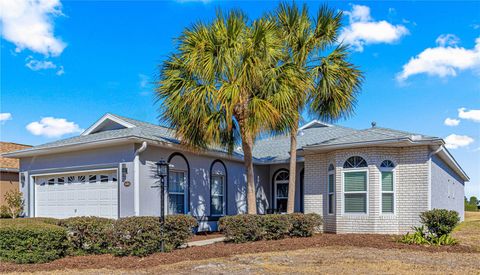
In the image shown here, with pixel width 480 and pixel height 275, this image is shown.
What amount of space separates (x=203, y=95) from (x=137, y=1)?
3.88 metres

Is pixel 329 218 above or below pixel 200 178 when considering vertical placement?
below

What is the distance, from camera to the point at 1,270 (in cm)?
862

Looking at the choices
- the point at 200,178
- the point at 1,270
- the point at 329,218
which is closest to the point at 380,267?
the point at 329,218

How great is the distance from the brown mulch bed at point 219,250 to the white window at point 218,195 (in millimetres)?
4637

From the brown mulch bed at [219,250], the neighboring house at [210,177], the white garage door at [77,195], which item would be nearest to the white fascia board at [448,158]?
the neighboring house at [210,177]

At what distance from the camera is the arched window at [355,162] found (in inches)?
534

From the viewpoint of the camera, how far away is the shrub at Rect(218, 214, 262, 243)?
12.0m

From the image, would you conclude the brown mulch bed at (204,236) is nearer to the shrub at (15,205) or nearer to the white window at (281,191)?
the white window at (281,191)

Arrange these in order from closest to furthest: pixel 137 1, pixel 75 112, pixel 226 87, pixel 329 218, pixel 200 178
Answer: pixel 226 87 → pixel 137 1 → pixel 329 218 → pixel 200 178 → pixel 75 112

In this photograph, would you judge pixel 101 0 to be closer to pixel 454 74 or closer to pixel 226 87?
pixel 226 87

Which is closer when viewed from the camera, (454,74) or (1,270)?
(1,270)

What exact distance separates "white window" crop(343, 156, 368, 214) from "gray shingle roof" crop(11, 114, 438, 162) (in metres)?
0.78

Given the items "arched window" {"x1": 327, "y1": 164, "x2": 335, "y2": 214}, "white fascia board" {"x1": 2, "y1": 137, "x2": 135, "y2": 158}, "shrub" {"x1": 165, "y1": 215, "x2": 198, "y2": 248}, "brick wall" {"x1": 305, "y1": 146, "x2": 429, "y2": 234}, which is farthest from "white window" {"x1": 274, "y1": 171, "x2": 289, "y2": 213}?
"shrub" {"x1": 165, "y1": 215, "x2": 198, "y2": 248}

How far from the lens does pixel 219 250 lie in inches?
415
